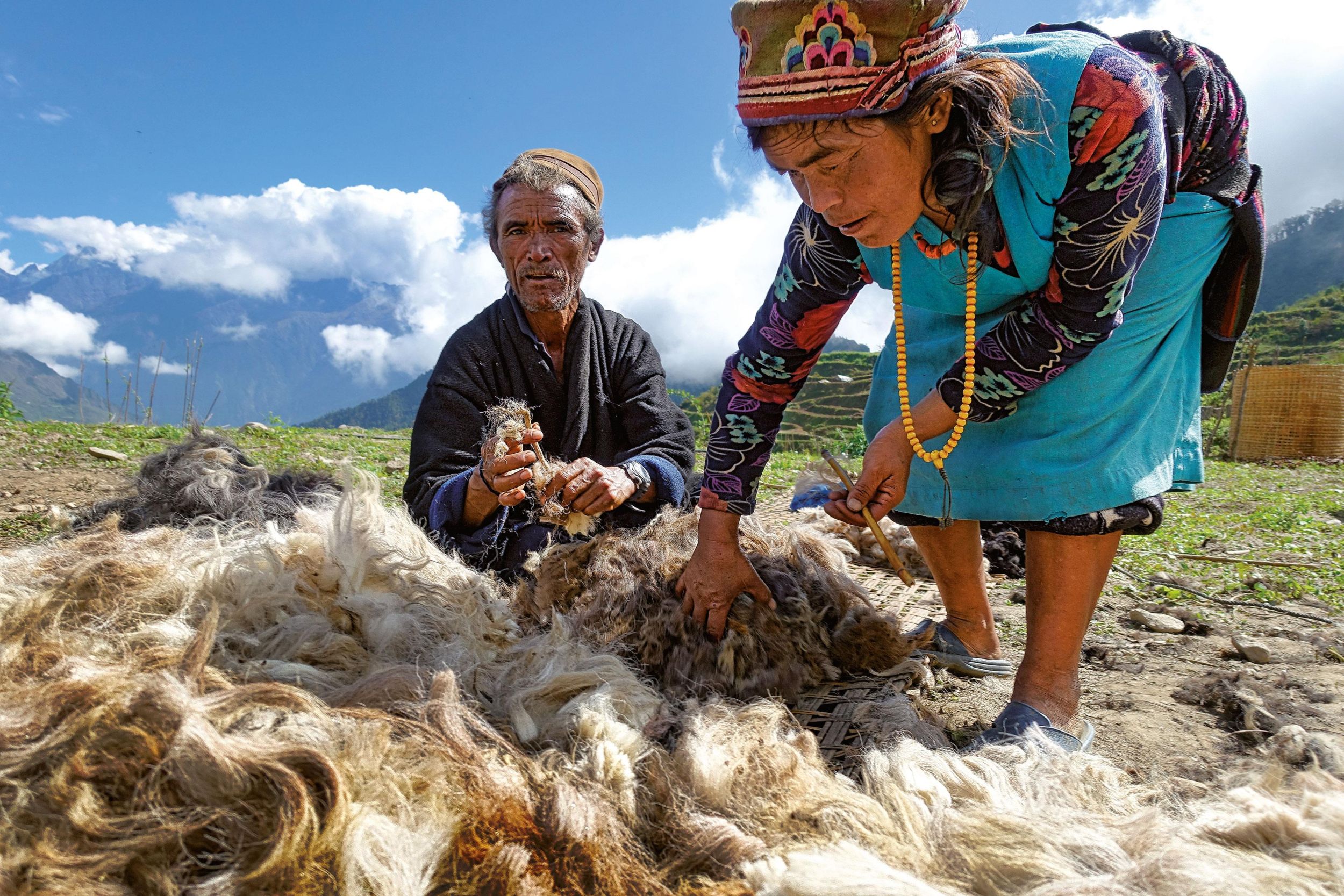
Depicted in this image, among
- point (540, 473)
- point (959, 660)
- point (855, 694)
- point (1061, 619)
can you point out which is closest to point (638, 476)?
point (540, 473)

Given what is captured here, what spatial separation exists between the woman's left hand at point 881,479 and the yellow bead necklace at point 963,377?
0.03 metres

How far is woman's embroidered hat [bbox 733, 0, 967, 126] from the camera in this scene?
151 cm

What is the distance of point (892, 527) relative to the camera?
11.8ft

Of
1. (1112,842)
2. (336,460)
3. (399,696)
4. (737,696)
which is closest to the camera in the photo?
(1112,842)

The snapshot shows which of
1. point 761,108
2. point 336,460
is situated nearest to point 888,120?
point 761,108

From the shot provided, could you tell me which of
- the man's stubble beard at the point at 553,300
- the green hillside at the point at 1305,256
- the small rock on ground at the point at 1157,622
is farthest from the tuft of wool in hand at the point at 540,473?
the green hillside at the point at 1305,256

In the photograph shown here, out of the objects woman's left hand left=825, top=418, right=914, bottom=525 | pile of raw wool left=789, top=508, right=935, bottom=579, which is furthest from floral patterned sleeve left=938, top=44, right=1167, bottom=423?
pile of raw wool left=789, top=508, right=935, bottom=579

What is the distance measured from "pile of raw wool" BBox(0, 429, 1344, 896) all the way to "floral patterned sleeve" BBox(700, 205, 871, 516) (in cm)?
66

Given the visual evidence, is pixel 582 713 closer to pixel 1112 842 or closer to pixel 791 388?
pixel 1112 842

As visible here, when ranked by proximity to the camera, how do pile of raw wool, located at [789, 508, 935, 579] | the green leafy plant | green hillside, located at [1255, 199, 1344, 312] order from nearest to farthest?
pile of raw wool, located at [789, 508, 935, 579] < the green leafy plant < green hillside, located at [1255, 199, 1344, 312]

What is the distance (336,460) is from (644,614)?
4728 millimetres

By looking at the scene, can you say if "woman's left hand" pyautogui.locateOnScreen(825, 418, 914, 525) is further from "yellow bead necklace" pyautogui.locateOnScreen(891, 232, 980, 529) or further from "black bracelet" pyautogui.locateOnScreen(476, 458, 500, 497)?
"black bracelet" pyautogui.locateOnScreen(476, 458, 500, 497)

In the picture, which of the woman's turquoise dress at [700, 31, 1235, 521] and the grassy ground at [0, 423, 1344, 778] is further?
the grassy ground at [0, 423, 1344, 778]

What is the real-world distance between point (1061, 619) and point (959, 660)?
52 cm
